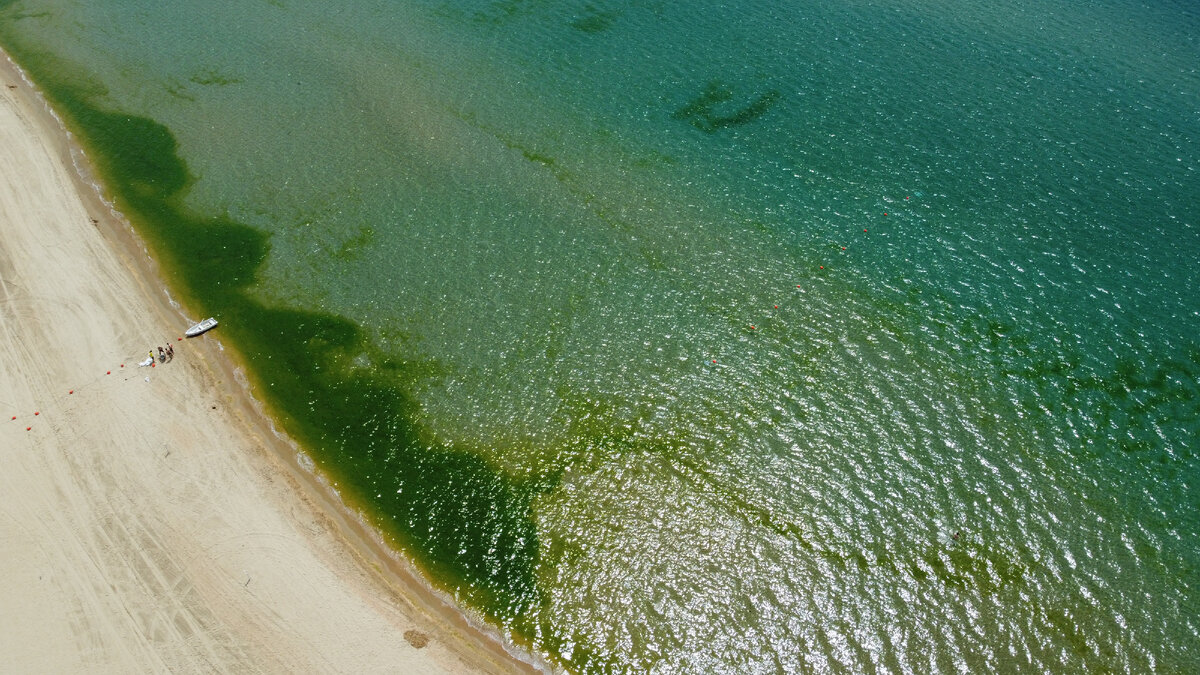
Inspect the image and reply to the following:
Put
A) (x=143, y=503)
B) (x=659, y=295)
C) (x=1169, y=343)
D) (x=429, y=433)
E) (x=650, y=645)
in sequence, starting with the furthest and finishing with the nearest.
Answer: (x=659, y=295), (x=1169, y=343), (x=429, y=433), (x=143, y=503), (x=650, y=645)

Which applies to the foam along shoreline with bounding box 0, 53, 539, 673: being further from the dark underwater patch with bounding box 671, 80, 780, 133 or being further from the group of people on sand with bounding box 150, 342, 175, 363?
the dark underwater patch with bounding box 671, 80, 780, 133

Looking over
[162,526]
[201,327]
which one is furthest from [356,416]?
[201,327]

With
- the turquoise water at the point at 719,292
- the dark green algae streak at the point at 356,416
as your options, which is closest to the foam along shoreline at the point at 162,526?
the dark green algae streak at the point at 356,416

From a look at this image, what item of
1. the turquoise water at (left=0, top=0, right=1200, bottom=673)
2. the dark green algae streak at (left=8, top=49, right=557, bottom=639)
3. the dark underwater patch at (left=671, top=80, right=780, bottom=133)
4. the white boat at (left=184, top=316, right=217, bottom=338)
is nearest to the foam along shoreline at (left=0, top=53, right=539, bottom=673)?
the white boat at (left=184, top=316, right=217, bottom=338)

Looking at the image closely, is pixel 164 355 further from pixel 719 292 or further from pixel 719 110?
pixel 719 110

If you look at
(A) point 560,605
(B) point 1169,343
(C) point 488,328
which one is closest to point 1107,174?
(B) point 1169,343

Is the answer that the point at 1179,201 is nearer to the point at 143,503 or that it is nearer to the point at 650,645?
the point at 650,645
